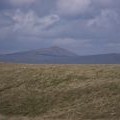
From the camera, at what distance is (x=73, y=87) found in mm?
28812

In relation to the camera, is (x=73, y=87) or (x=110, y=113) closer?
(x=110, y=113)

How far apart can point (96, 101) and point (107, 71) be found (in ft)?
15.4

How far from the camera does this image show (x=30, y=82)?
3042cm

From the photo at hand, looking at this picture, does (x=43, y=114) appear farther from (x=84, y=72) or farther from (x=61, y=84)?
(x=84, y=72)

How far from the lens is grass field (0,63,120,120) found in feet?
84.1

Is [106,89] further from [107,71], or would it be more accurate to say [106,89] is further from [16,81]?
[16,81]

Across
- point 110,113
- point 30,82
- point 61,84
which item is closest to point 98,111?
point 110,113

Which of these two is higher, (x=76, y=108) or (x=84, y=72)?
(x=84, y=72)

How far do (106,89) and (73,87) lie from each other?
2.57 m

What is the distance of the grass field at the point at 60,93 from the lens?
25647 mm

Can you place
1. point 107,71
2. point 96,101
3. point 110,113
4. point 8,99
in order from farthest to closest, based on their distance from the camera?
1. point 107,71
2. point 8,99
3. point 96,101
4. point 110,113

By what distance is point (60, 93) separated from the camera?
2834cm

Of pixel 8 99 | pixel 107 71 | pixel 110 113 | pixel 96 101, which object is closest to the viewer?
pixel 110 113

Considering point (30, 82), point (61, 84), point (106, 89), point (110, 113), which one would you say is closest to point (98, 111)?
point (110, 113)
